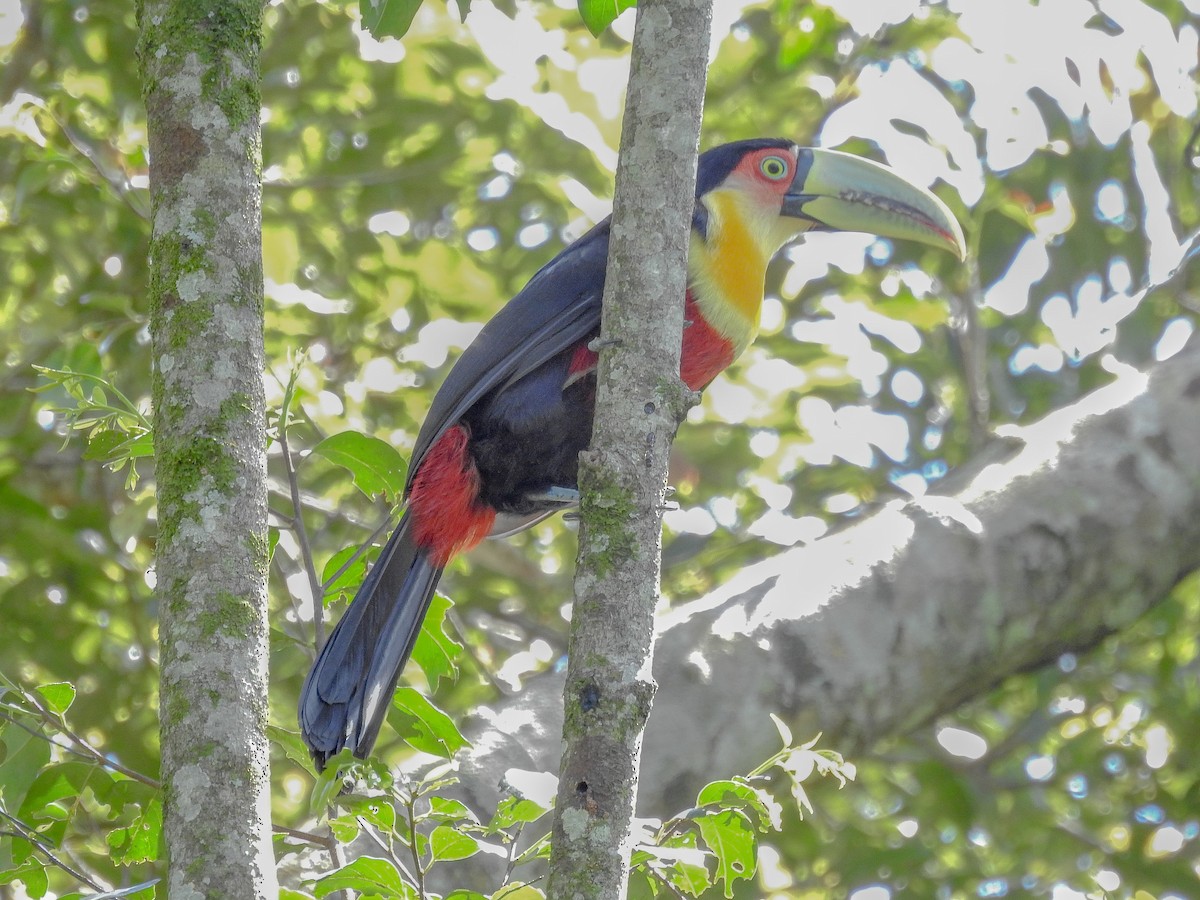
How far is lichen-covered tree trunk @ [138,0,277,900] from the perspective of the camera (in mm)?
1420

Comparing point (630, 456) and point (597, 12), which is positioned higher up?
point (597, 12)

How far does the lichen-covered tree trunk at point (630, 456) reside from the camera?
145 cm

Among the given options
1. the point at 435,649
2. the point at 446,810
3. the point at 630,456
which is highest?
the point at 435,649

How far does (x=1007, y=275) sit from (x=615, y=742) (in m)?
2.74

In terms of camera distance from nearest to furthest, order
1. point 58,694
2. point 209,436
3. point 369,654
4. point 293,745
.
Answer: point 209,436 → point 58,694 → point 293,745 → point 369,654

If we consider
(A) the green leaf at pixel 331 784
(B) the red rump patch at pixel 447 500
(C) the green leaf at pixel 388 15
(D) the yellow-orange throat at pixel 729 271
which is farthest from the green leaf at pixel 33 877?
(D) the yellow-orange throat at pixel 729 271

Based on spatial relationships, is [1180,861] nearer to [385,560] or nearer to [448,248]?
[385,560]

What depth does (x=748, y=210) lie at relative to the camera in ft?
10.3

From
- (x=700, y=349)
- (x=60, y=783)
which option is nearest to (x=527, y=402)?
(x=700, y=349)

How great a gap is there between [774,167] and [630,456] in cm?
176

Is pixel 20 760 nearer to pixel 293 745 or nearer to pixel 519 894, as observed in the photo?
pixel 293 745

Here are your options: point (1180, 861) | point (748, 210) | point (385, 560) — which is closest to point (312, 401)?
point (385, 560)

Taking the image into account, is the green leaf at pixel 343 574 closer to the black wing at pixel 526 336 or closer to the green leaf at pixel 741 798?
the black wing at pixel 526 336

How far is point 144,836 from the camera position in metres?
1.92
